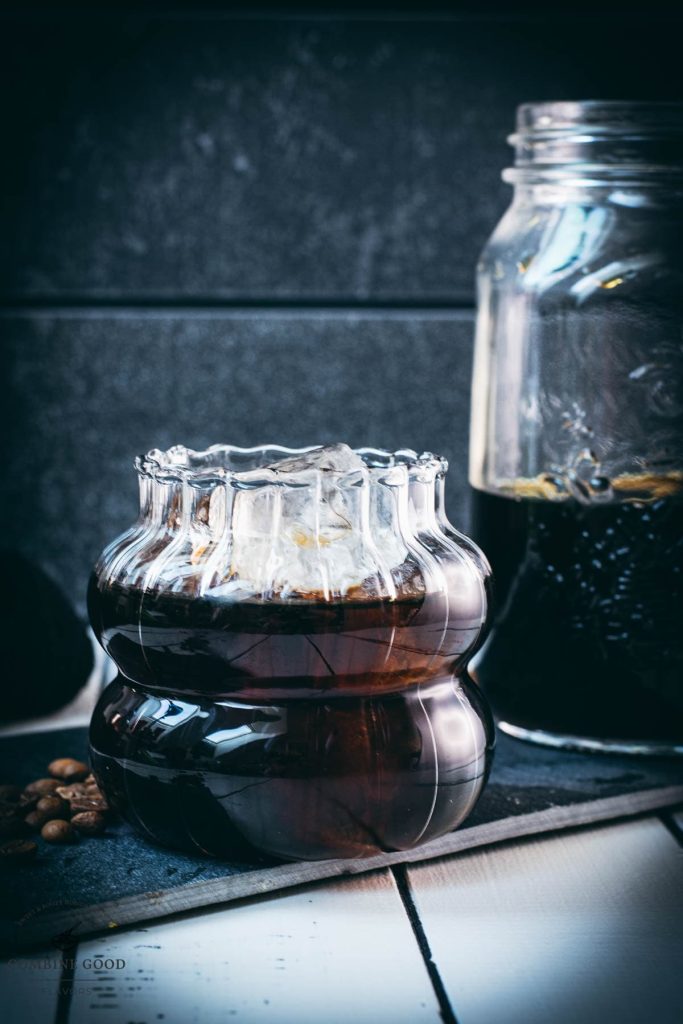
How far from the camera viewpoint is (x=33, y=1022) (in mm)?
415

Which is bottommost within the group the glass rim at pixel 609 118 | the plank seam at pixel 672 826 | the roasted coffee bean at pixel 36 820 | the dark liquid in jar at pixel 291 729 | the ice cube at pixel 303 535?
the plank seam at pixel 672 826

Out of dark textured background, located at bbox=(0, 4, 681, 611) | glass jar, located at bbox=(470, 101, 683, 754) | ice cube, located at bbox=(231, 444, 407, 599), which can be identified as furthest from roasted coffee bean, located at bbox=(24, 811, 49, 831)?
dark textured background, located at bbox=(0, 4, 681, 611)

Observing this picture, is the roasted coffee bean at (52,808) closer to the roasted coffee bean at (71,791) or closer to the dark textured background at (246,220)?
the roasted coffee bean at (71,791)

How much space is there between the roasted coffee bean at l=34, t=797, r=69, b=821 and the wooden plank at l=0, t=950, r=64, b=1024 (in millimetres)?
102

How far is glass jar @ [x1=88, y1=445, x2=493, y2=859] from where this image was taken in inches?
19.5

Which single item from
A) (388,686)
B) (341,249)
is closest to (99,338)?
(341,249)

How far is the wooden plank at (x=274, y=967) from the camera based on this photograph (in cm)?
42

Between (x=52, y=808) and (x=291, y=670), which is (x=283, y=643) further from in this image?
(x=52, y=808)

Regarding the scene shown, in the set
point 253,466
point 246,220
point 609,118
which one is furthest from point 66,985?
point 246,220

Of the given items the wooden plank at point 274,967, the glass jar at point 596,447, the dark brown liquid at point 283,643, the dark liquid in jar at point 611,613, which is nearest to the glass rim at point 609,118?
the glass jar at point 596,447

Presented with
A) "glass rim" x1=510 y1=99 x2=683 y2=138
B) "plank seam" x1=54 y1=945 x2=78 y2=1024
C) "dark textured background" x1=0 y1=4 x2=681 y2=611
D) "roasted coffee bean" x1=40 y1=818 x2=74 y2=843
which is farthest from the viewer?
"dark textured background" x1=0 y1=4 x2=681 y2=611

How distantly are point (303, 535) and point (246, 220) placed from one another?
56cm

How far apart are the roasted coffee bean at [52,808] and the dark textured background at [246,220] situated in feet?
1.74

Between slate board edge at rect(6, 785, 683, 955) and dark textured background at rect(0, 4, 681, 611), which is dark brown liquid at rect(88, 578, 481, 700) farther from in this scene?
dark textured background at rect(0, 4, 681, 611)
